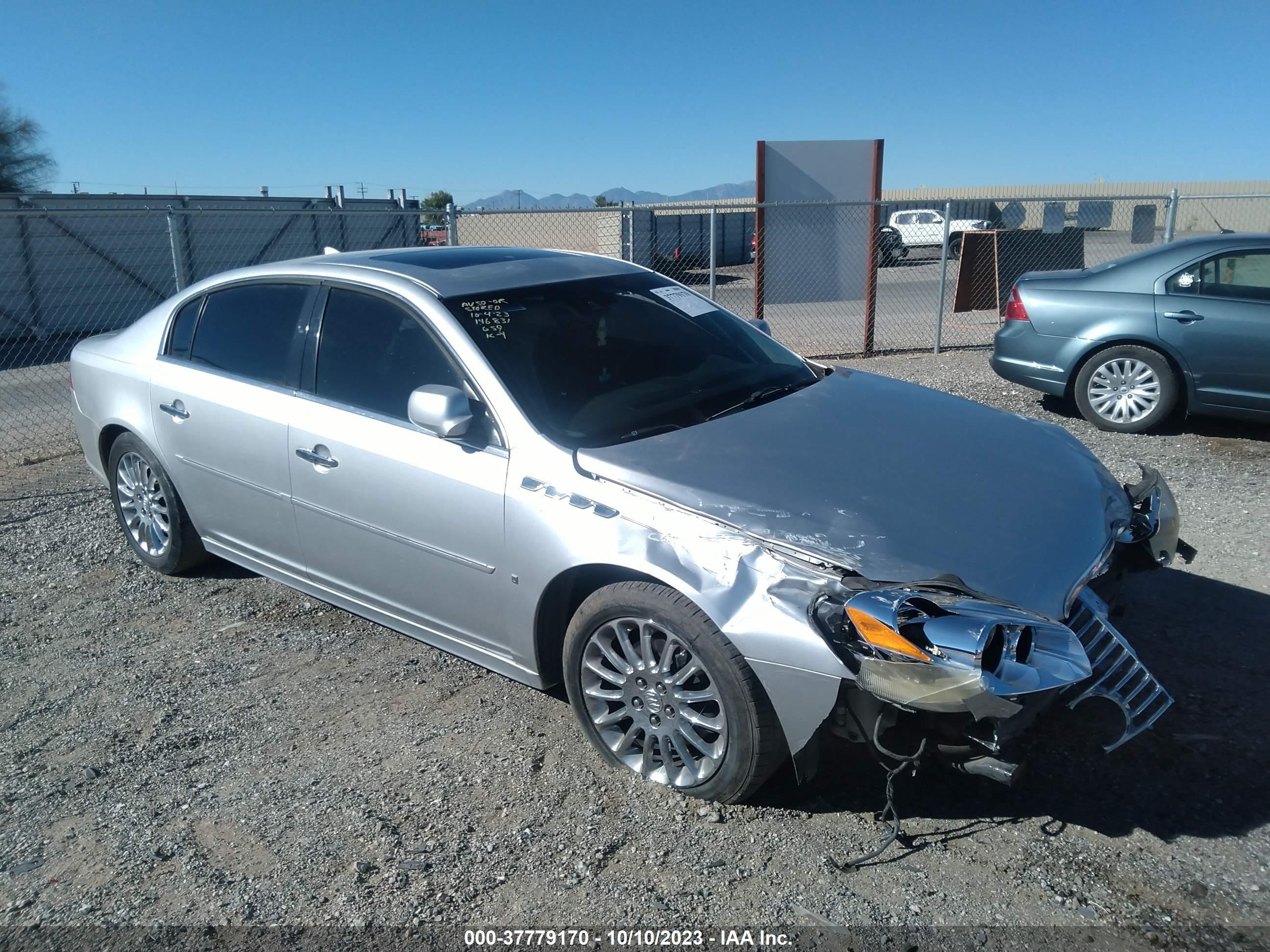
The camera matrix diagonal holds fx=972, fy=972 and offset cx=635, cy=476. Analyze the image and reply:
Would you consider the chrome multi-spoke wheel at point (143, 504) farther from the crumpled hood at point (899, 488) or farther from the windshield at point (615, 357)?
the crumpled hood at point (899, 488)

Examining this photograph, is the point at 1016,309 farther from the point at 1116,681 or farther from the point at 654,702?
the point at 654,702

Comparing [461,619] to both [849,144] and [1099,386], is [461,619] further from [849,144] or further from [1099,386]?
[849,144]

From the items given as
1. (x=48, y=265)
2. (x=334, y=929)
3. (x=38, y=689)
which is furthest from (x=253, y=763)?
(x=48, y=265)

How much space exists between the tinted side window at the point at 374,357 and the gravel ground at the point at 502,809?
47.1 inches

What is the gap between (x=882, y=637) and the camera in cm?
266

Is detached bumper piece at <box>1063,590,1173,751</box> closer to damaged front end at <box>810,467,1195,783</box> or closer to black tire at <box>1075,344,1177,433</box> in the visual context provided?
damaged front end at <box>810,467,1195,783</box>

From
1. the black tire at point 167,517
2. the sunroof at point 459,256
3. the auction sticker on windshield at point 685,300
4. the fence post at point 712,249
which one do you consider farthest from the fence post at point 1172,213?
the black tire at point 167,517

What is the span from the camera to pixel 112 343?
5246 millimetres

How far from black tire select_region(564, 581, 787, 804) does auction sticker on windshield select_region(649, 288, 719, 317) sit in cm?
172

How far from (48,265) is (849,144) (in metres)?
14.4

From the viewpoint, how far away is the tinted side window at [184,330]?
4801 millimetres

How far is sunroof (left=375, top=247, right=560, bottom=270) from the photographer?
4.29 metres

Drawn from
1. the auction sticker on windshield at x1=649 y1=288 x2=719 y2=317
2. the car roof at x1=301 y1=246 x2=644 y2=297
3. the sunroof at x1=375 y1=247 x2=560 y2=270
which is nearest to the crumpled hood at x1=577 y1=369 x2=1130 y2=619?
the auction sticker on windshield at x1=649 y1=288 x2=719 y2=317

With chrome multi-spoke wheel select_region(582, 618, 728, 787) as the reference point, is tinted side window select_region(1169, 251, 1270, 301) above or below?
above
